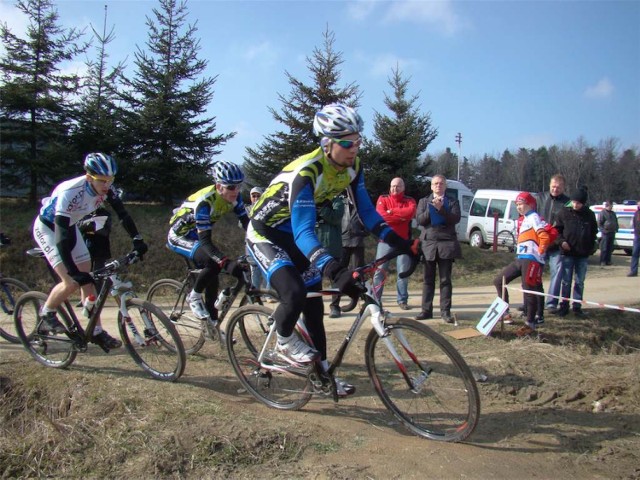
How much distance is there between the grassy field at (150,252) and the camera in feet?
39.2

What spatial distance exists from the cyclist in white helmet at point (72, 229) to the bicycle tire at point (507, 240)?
53.3ft

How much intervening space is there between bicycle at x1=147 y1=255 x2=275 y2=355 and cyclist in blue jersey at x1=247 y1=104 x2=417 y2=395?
1.16 metres

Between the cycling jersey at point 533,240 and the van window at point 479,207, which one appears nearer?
the cycling jersey at point 533,240

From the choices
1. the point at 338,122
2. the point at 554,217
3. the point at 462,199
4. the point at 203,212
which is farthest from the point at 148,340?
the point at 462,199

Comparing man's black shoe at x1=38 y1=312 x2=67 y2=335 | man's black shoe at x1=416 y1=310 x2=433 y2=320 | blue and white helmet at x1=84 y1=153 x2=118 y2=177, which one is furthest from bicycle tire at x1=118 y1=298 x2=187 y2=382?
man's black shoe at x1=416 y1=310 x2=433 y2=320

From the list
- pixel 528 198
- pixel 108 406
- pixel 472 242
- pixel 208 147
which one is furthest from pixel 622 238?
pixel 108 406

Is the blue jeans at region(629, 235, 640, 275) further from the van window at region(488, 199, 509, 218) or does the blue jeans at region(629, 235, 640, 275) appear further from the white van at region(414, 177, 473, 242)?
the white van at region(414, 177, 473, 242)

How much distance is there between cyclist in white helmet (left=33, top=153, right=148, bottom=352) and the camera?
190 inches

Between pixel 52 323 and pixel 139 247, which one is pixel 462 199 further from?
pixel 52 323

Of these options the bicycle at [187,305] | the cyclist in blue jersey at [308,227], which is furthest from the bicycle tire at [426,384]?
the bicycle at [187,305]

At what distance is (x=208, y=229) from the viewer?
5.39 meters

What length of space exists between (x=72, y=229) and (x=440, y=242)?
17.1 ft

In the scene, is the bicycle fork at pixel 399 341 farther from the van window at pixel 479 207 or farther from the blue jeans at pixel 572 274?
the van window at pixel 479 207

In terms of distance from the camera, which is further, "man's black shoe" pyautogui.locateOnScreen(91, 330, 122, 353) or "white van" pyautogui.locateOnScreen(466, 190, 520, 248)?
"white van" pyautogui.locateOnScreen(466, 190, 520, 248)
